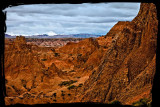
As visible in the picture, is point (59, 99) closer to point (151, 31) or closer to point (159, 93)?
point (151, 31)

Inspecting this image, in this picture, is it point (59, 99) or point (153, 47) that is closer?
point (153, 47)

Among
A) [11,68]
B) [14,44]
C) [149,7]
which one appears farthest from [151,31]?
[14,44]

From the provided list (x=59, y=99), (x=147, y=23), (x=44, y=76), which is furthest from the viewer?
(x=44, y=76)

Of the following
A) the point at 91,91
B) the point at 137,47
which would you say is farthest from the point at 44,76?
the point at 137,47

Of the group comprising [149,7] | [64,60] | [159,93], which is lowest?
[64,60]

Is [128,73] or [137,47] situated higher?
[137,47]

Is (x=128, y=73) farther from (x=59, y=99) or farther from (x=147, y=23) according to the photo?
(x=59, y=99)

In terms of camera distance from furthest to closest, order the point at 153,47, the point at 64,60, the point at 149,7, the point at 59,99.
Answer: the point at 64,60 < the point at 59,99 < the point at 149,7 < the point at 153,47
